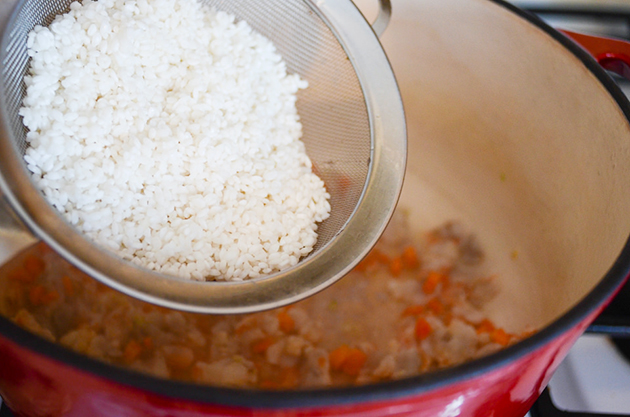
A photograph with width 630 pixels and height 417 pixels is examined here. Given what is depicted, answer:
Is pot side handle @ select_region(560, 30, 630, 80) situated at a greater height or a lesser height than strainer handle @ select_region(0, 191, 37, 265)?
greater

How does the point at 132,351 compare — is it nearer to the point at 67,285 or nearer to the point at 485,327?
the point at 67,285

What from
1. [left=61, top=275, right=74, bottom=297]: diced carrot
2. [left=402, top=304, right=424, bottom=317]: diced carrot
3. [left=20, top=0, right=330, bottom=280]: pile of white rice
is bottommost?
[left=402, top=304, right=424, bottom=317]: diced carrot

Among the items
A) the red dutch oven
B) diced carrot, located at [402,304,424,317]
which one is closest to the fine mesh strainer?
the red dutch oven

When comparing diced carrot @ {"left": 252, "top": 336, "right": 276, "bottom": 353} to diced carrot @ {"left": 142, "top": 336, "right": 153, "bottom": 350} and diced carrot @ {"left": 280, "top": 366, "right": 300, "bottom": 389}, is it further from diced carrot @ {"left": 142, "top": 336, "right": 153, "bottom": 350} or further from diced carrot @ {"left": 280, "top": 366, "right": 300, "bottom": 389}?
diced carrot @ {"left": 142, "top": 336, "right": 153, "bottom": 350}

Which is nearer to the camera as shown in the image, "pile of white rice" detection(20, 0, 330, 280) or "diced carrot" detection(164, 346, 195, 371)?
"pile of white rice" detection(20, 0, 330, 280)

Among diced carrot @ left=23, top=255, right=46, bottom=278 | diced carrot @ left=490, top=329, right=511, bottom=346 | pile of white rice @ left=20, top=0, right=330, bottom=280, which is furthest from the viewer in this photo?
diced carrot @ left=490, top=329, right=511, bottom=346
